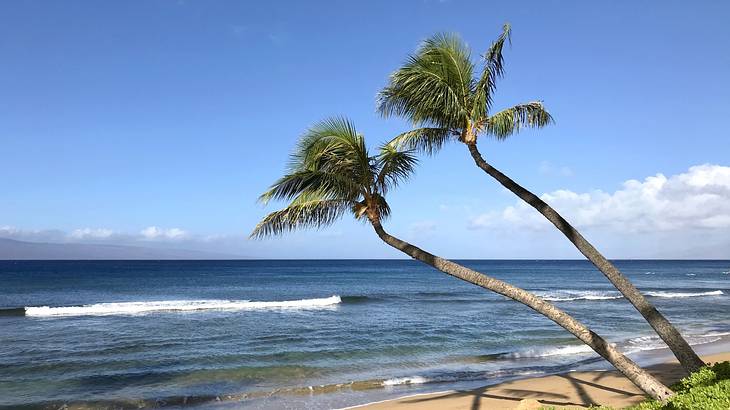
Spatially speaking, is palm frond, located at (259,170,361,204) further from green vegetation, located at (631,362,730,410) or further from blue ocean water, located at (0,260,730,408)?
blue ocean water, located at (0,260,730,408)

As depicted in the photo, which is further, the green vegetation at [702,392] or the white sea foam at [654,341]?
the white sea foam at [654,341]

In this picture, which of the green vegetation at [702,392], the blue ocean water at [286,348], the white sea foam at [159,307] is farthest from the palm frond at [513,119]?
the white sea foam at [159,307]

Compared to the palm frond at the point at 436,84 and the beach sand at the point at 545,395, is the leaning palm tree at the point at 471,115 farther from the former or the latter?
the beach sand at the point at 545,395

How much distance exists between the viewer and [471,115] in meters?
7.94

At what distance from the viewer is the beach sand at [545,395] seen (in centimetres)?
1092

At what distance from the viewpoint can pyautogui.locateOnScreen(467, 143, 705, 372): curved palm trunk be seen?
772cm

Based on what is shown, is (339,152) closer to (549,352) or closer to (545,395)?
(545,395)

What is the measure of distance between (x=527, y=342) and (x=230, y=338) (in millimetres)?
11631

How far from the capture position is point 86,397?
13109 millimetres

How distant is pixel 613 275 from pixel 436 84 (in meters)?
3.81

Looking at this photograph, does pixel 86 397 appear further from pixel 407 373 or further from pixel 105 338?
pixel 105 338

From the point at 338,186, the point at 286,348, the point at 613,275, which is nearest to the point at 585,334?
the point at 613,275

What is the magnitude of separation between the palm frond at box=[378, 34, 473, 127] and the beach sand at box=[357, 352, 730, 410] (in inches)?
208

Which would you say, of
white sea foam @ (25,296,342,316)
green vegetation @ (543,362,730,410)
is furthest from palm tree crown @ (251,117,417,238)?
white sea foam @ (25,296,342,316)
